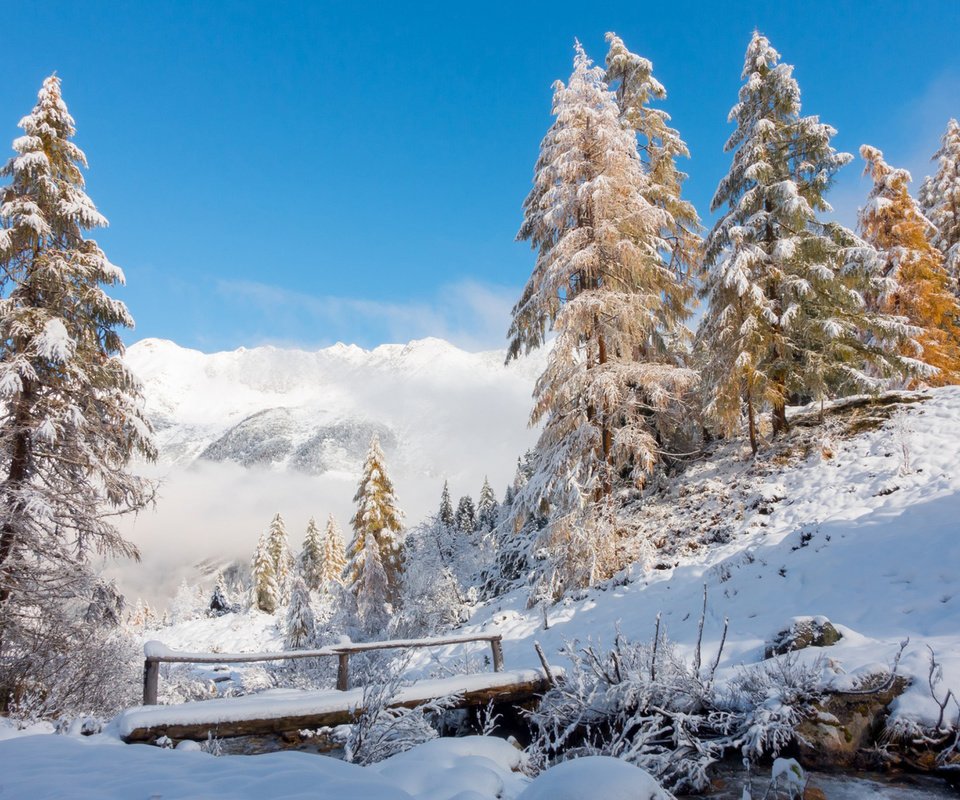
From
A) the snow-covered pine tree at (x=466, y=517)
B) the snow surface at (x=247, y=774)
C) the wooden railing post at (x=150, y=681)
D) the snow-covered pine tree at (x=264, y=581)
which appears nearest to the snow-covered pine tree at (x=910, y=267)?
the snow surface at (x=247, y=774)

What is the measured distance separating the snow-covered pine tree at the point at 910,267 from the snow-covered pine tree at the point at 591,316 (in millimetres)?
11440

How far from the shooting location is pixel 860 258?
15109 mm

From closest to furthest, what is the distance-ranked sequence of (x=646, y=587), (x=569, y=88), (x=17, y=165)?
1. (x=17, y=165)
2. (x=646, y=587)
3. (x=569, y=88)

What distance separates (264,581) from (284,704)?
176 feet

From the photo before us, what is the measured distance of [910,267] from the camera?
20609 mm

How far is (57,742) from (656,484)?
14.7 metres

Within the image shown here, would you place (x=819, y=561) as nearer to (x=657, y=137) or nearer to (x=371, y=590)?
(x=657, y=137)

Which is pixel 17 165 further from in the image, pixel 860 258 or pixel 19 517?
pixel 860 258

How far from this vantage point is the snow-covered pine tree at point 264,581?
178 feet

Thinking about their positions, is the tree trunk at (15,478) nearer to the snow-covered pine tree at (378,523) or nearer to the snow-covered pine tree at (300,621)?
the snow-covered pine tree at (300,621)

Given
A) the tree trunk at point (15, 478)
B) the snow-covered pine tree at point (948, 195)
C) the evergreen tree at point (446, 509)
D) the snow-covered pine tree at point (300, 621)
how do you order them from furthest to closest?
the evergreen tree at point (446, 509), the snow-covered pine tree at point (300, 621), the snow-covered pine tree at point (948, 195), the tree trunk at point (15, 478)

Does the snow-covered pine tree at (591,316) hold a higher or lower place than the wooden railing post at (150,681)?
higher

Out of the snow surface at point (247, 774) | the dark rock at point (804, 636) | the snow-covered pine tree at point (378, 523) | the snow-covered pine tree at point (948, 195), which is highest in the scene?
the snow-covered pine tree at point (948, 195)

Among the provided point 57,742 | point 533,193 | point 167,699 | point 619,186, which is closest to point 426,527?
point 167,699
